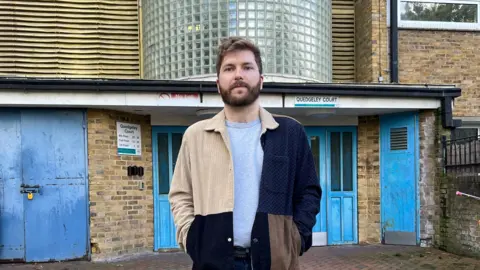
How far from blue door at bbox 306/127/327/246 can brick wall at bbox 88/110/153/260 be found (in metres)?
3.29

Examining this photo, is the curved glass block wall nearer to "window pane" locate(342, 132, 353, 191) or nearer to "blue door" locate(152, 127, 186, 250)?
"blue door" locate(152, 127, 186, 250)

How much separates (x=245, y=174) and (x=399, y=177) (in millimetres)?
6224

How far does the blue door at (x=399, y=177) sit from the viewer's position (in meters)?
7.33

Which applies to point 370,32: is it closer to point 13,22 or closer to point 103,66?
point 103,66

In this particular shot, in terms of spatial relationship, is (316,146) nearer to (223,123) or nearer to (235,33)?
(235,33)

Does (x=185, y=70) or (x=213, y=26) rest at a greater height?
(x=213, y=26)

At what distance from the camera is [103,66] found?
838cm

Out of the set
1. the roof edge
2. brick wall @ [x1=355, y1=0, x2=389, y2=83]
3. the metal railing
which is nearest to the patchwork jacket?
the roof edge

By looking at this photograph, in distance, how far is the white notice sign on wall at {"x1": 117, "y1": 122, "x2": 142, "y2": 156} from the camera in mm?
6852

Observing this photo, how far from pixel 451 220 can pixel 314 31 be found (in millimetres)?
4279

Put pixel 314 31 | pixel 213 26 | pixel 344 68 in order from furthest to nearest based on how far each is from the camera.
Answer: pixel 344 68 → pixel 314 31 → pixel 213 26

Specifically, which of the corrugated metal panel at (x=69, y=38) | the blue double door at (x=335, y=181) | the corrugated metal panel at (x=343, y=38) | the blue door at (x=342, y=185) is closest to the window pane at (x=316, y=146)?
the blue double door at (x=335, y=181)

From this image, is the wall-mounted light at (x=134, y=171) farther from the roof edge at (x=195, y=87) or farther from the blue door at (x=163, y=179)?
the roof edge at (x=195, y=87)

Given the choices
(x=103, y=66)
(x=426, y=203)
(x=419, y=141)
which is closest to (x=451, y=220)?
(x=426, y=203)
